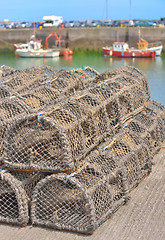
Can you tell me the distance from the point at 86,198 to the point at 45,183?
42 cm

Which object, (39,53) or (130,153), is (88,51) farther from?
(130,153)

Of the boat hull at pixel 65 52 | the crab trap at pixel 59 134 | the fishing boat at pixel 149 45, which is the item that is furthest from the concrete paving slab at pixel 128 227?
the boat hull at pixel 65 52

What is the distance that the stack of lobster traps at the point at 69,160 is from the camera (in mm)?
3242

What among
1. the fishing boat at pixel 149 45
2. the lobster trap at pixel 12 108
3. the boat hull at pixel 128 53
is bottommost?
the boat hull at pixel 128 53

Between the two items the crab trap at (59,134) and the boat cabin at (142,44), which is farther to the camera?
the boat cabin at (142,44)

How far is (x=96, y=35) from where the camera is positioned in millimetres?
Result: 28109

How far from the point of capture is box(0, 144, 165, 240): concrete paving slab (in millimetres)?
3150

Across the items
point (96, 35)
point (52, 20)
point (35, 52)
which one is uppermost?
point (52, 20)

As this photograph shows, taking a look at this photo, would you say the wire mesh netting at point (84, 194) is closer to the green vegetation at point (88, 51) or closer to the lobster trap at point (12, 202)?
the lobster trap at point (12, 202)

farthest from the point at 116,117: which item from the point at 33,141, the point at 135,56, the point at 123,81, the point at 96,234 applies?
the point at 135,56

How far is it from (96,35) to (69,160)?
85.1 feet

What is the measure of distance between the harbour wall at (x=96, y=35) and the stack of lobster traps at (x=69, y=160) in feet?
76.0

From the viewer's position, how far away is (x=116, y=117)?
437 centimetres

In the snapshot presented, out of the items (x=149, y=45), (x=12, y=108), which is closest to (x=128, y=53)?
(x=149, y=45)
